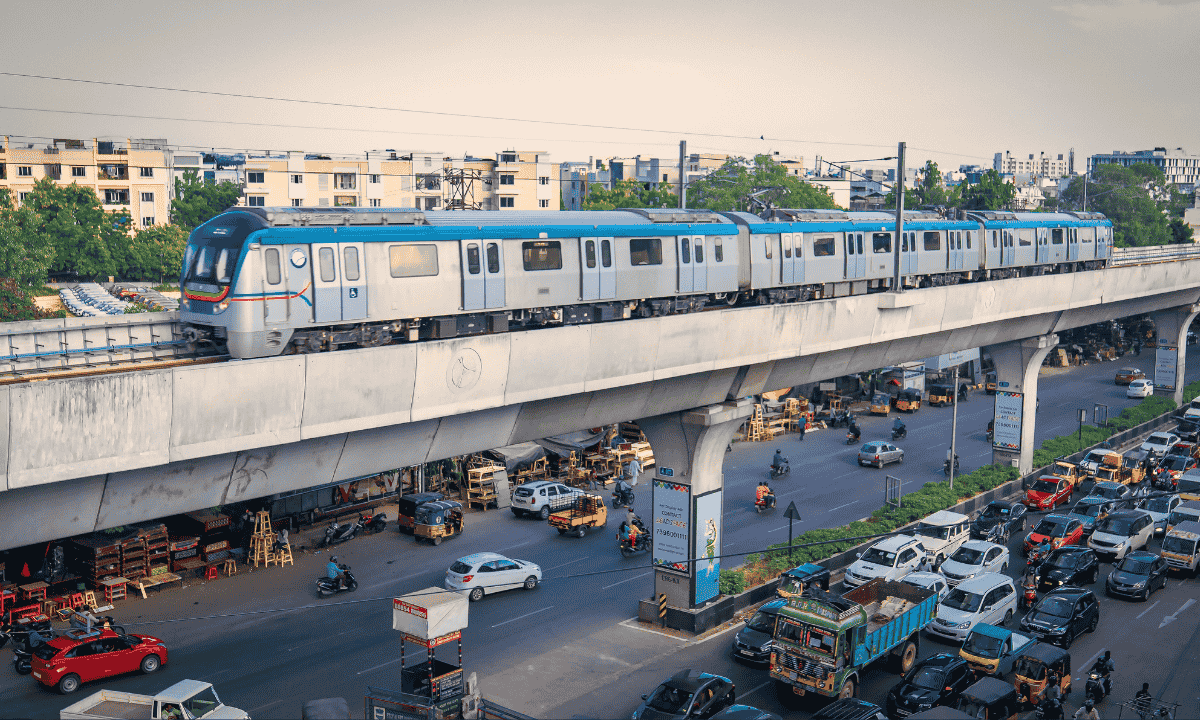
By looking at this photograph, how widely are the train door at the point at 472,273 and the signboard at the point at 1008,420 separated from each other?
95.3 feet

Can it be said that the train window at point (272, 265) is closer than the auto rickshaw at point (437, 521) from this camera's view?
Yes

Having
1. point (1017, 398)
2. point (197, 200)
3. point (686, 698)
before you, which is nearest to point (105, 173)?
point (197, 200)

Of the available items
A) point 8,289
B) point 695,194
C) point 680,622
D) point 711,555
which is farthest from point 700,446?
point 695,194

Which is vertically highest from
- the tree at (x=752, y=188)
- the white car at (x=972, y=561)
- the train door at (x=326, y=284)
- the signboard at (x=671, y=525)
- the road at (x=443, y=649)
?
the tree at (x=752, y=188)

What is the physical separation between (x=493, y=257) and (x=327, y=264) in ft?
13.0

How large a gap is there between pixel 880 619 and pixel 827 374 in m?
9.70

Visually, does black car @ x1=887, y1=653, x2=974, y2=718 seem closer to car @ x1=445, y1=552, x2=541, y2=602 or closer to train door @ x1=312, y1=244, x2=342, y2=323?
car @ x1=445, y1=552, x2=541, y2=602

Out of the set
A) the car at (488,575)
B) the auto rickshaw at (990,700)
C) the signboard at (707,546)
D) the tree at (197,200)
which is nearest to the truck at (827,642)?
the auto rickshaw at (990,700)

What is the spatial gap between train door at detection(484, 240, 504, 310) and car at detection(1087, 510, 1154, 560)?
23.0 meters

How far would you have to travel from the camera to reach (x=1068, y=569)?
97.1 feet

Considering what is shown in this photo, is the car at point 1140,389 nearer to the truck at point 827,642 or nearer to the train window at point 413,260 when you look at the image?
the truck at point 827,642

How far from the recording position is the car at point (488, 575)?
28.8m

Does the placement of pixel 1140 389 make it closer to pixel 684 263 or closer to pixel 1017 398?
pixel 1017 398

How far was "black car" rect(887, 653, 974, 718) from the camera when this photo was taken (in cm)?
2061
